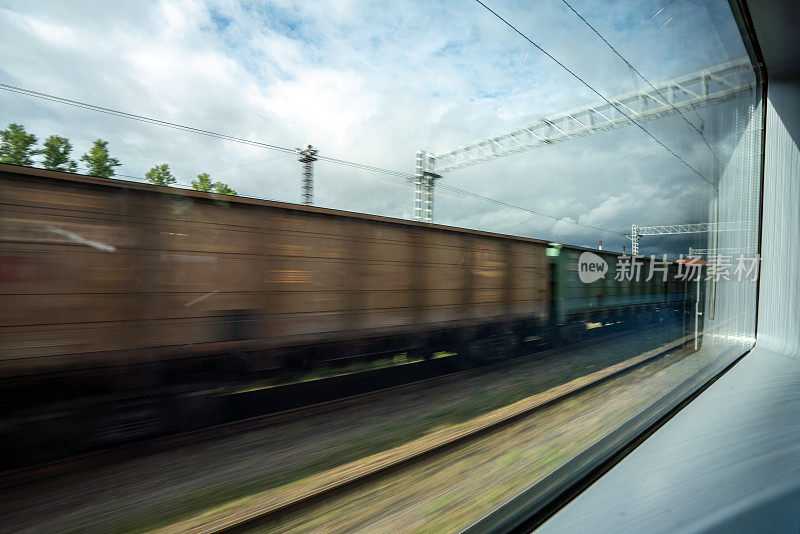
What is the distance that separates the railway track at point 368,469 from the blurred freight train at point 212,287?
1.42 m

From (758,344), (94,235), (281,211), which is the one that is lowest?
(758,344)

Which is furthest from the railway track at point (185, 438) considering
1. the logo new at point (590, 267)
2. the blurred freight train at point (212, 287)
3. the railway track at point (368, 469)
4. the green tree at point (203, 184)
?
the logo new at point (590, 267)

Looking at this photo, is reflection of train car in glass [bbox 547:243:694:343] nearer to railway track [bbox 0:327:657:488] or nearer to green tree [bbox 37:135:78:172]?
railway track [bbox 0:327:657:488]

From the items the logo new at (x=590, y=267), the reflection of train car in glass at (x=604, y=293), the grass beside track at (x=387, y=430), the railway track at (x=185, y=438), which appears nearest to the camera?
the grass beside track at (x=387, y=430)

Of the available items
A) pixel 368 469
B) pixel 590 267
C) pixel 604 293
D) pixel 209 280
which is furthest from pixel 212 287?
pixel 604 293

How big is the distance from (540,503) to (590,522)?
0.67ft

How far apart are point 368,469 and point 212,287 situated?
2109 millimetres

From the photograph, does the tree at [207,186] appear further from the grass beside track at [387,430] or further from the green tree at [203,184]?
the grass beside track at [387,430]

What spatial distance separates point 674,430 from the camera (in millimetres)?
2195

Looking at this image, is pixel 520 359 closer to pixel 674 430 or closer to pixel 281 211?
pixel 674 430

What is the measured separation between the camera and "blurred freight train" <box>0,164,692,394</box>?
2.36m

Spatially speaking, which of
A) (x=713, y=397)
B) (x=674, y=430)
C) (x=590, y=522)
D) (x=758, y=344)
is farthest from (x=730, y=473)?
(x=758, y=344)

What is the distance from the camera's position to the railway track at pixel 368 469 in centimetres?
Answer: 209

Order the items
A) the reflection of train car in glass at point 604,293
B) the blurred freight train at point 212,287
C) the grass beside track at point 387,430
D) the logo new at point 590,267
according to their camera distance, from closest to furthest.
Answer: the grass beside track at point 387,430 → the blurred freight train at point 212,287 → the reflection of train car in glass at point 604,293 → the logo new at point 590,267
